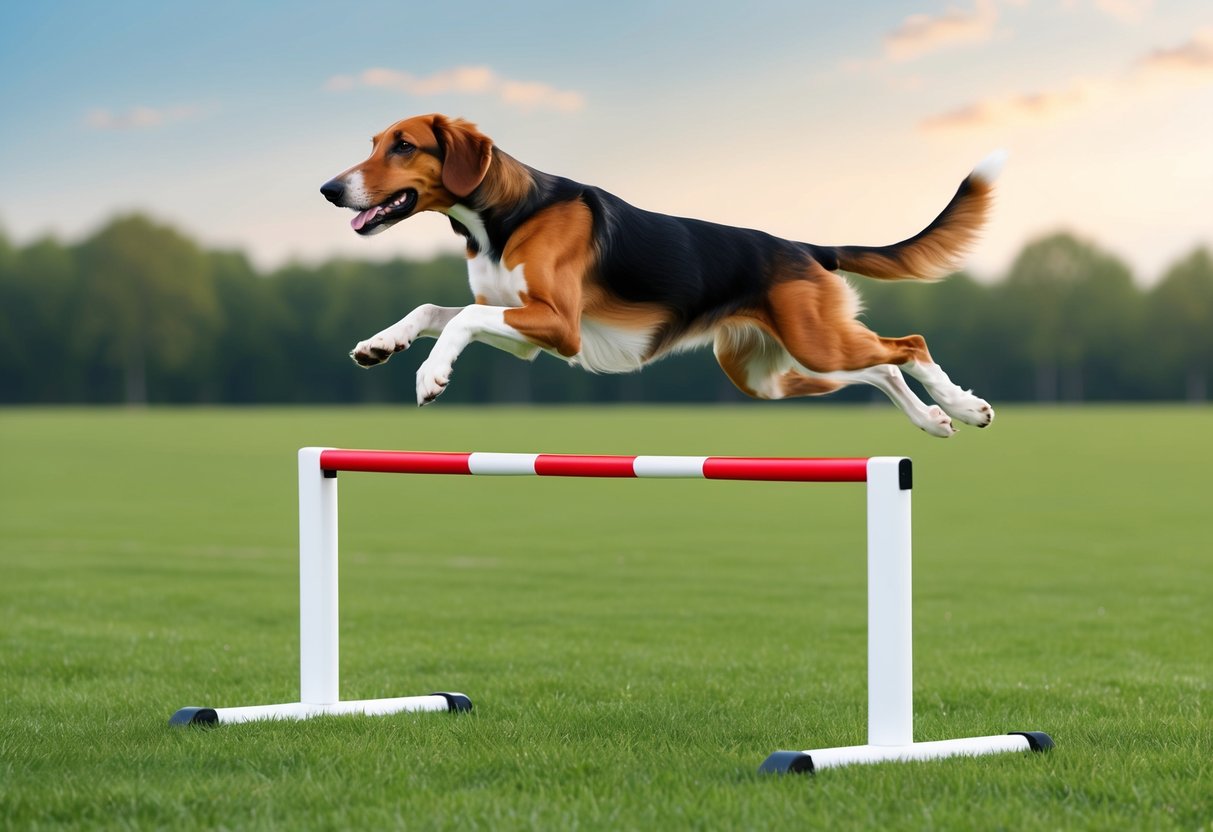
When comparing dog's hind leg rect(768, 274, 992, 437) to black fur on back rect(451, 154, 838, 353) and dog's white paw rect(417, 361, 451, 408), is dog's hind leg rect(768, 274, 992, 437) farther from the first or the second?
dog's white paw rect(417, 361, 451, 408)

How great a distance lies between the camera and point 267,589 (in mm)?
15227

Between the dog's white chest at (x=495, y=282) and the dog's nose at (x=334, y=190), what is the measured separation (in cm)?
59

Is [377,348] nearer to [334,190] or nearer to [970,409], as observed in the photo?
[334,190]

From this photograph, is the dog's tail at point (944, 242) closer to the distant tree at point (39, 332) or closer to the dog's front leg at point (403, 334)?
the dog's front leg at point (403, 334)

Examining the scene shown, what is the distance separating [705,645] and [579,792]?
5524 millimetres

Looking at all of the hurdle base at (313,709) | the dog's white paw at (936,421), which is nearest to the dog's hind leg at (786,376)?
the dog's white paw at (936,421)

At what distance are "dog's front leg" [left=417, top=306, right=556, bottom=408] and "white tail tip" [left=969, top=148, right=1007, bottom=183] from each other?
184 cm

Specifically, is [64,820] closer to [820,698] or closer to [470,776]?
[470,776]

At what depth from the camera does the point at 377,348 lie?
17.7ft

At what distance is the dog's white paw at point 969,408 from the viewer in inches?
222

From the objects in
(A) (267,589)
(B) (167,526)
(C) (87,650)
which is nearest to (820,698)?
(C) (87,650)

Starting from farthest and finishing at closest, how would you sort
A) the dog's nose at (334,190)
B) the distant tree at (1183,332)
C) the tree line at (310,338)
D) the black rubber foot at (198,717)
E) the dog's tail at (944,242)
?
the distant tree at (1183,332)
the tree line at (310,338)
the black rubber foot at (198,717)
the dog's tail at (944,242)
the dog's nose at (334,190)

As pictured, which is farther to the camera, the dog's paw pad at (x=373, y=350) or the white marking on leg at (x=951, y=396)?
the white marking on leg at (x=951, y=396)

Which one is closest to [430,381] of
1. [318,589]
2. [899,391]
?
[899,391]
